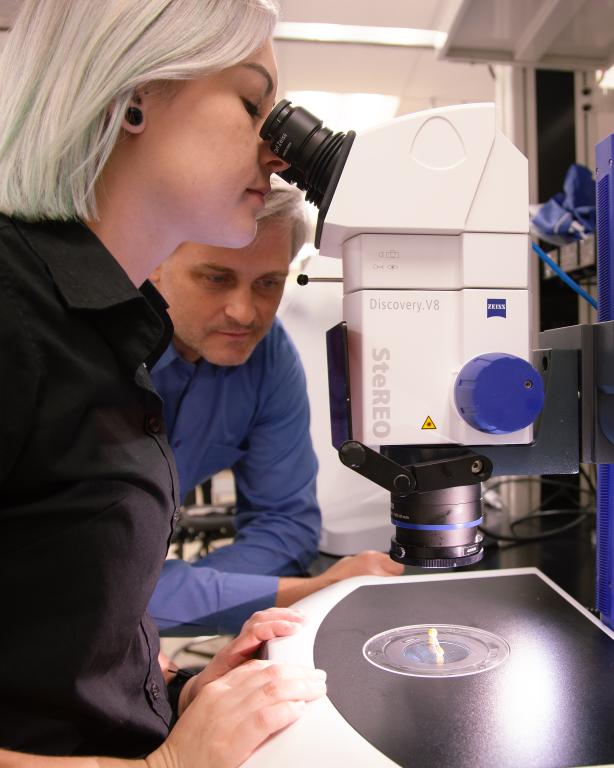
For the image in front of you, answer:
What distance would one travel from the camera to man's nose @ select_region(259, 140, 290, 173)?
30.1 inches

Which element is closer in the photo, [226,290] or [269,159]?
[269,159]

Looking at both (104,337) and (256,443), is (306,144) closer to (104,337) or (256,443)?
(104,337)

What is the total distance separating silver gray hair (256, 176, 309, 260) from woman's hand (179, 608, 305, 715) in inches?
29.4

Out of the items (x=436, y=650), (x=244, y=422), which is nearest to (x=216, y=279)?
(x=244, y=422)

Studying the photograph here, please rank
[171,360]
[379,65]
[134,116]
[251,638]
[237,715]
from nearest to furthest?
[237,715]
[134,116]
[251,638]
[171,360]
[379,65]

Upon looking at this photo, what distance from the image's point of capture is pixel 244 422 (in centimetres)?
153

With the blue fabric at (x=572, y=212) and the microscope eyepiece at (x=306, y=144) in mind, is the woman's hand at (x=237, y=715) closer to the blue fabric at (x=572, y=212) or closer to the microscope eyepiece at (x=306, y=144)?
the microscope eyepiece at (x=306, y=144)

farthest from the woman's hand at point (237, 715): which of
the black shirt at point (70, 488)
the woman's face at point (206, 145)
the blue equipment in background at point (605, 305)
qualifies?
the woman's face at point (206, 145)

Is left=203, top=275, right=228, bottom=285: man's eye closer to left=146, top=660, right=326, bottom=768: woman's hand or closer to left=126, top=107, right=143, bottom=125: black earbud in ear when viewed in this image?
left=126, top=107, right=143, bottom=125: black earbud in ear

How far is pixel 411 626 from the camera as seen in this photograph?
84cm

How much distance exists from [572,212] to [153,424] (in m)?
1.02

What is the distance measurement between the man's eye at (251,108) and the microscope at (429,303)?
0.06 metres

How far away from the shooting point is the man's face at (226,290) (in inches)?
49.5

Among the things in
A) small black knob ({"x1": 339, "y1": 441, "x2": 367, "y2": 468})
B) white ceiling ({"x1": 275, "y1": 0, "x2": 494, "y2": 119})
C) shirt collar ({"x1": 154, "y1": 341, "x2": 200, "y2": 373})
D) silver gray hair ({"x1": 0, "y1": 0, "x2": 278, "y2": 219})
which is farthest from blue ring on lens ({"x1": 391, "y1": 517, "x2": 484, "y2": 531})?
white ceiling ({"x1": 275, "y1": 0, "x2": 494, "y2": 119})
